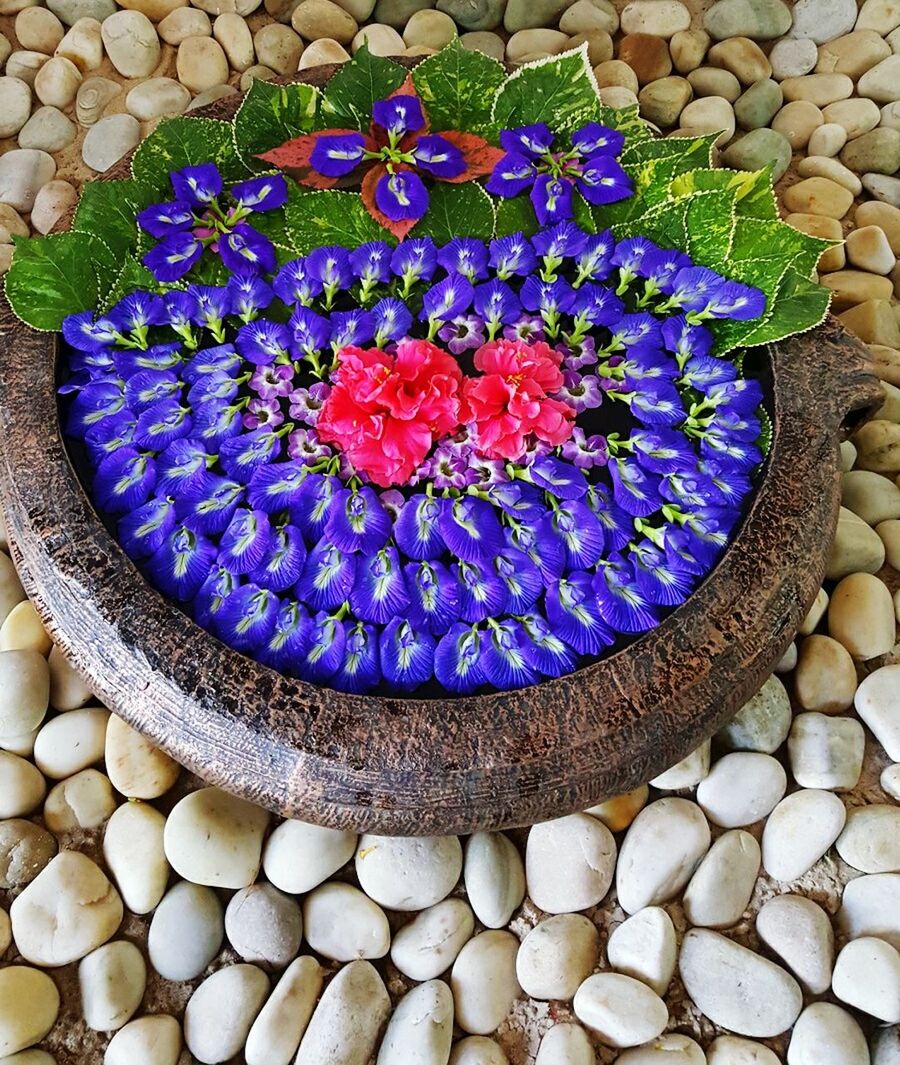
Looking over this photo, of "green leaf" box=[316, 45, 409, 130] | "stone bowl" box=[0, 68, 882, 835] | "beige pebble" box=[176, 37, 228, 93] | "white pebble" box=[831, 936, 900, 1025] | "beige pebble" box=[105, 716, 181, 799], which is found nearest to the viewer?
"stone bowl" box=[0, 68, 882, 835]

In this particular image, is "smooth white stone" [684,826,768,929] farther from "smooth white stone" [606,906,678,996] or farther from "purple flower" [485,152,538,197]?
"purple flower" [485,152,538,197]

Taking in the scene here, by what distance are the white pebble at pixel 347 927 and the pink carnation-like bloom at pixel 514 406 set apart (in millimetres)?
435

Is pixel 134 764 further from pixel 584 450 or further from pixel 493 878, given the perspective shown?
pixel 584 450

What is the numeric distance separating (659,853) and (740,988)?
0.43ft

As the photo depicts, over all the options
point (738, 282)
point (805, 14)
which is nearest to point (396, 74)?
point (738, 282)

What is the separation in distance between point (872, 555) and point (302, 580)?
66 cm

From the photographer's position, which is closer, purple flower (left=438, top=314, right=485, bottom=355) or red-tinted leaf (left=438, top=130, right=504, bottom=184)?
purple flower (left=438, top=314, right=485, bottom=355)

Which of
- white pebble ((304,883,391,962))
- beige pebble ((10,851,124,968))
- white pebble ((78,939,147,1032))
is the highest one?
white pebble ((304,883,391,962))

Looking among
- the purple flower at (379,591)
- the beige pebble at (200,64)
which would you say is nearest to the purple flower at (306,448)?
the purple flower at (379,591)

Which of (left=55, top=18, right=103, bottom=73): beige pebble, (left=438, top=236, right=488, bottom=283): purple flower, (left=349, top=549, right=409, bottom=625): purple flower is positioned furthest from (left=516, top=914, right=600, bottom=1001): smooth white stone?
(left=55, top=18, right=103, bottom=73): beige pebble

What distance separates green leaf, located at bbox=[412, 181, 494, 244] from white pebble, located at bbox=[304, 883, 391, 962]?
0.66m

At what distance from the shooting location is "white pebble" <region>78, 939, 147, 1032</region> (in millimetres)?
900

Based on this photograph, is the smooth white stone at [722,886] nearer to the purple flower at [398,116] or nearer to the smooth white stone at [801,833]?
the smooth white stone at [801,833]

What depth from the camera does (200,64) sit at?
1.47 m
